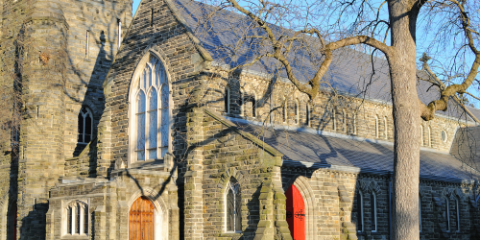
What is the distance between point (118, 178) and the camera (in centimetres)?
2006

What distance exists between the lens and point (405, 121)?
1459cm

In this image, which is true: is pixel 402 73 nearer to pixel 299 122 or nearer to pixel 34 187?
pixel 299 122

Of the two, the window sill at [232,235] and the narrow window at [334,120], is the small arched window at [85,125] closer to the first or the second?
the window sill at [232,235]

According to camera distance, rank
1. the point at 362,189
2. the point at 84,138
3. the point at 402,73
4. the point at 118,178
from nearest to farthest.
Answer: the point at 402,73 < the point at 118,178 < the point at 362,189 < the point at 84,138

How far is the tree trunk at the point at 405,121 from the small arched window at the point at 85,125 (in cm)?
1708

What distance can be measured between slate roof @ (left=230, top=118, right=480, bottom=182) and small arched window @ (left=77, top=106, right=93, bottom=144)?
876 centimetres

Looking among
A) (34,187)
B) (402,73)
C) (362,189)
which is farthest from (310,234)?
(34,187)

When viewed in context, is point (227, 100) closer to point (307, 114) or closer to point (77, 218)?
point (307, 114)

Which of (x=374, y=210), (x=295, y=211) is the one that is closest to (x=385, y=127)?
(x=374, y=210)

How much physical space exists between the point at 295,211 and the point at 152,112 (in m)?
6.82

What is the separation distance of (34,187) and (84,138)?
347cm

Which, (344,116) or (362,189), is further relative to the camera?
(344,116)

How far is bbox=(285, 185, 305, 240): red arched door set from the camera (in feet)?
67.1

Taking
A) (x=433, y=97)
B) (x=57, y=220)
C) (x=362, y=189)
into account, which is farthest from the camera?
(x=433, y=97)
